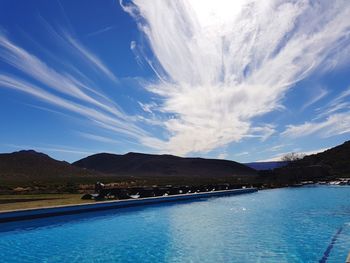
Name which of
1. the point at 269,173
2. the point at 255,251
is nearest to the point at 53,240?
the point at 255,251

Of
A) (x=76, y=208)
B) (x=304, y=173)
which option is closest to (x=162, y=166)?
(x=304, y=173)

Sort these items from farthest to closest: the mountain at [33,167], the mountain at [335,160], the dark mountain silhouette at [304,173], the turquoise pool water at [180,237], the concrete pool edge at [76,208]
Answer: the mountain at [33,167], the mountain at [335,160], the dark mountain silhouette at [304,173], the concrete pool edge at [76,208], the turquoise pool water at [180,237]

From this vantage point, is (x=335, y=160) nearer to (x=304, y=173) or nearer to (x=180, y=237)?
(x=304, y=173)

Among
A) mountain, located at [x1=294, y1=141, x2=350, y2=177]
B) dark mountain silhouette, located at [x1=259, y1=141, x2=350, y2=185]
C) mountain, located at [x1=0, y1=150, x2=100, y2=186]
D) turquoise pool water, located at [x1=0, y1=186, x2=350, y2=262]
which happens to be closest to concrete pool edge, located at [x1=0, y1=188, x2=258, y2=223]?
turquoise pool water, located at [x1=0, y1=186, x2=350, y2=262]

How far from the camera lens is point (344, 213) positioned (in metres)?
16.4

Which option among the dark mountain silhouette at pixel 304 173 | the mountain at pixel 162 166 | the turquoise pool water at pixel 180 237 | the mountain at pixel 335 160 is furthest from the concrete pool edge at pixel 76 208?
the mountain at pixel 162 166

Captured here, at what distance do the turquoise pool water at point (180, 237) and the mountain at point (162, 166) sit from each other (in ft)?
331

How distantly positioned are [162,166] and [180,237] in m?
115

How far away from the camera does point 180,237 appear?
1154 centimetres

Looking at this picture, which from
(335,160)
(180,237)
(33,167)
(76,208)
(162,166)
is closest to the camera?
(180,237)

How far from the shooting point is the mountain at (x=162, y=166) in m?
121

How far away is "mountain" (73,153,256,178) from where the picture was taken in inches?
4758

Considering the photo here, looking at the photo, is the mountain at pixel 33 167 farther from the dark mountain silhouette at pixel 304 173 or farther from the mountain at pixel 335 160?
the mountain at pixel 335 160

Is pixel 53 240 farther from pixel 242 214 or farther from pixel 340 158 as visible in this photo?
pixel 340 158
